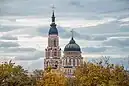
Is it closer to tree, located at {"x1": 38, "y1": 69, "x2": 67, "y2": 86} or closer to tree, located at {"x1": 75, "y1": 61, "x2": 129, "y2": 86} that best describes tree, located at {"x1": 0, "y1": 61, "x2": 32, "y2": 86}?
tree, located at {"x1": 38, "y1": 69, "x2": 67, "y2": 86}

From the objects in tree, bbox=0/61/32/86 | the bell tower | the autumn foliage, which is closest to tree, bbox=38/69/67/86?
the autumn foliage

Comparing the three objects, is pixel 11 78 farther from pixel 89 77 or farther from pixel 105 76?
pixel 105 76

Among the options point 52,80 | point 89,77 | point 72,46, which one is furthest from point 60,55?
point 89,77

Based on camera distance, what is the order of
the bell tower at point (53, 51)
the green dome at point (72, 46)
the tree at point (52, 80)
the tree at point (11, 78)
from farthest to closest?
the green dome at point (72, 46) → the bell tower at point (53, 51) → the tree at point (52, 80) → the tree at point (11, 78)

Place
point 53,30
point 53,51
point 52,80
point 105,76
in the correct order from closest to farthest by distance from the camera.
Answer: point 105,76 → point 52,80 → point 53,51 → point 53,30

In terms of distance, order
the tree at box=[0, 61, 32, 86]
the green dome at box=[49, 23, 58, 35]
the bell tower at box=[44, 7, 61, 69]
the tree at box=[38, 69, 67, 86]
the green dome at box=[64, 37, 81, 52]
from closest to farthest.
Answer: the tree at box=[0, 61, 32, 86]
the tree at box=[38, 69, 67, 86]
the bell tower at box=[44, 7, 61, 69]
the green dome at box=[64, 37, 81, 52]
the green dome at box=[49, 23, 58, 35]

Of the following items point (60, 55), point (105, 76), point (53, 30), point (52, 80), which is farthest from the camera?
point (53, 30)

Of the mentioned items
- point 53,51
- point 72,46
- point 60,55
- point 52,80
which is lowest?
point 52,80

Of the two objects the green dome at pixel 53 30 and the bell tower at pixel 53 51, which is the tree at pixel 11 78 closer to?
the bell tower at pixel 53 51

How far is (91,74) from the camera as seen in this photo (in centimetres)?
7306

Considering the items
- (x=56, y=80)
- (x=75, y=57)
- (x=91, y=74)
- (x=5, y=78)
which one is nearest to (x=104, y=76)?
(x=91, y=74)

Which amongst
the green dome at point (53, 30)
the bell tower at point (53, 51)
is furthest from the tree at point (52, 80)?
the green dome at point (53, 30)

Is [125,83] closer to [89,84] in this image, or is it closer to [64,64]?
[89,84]

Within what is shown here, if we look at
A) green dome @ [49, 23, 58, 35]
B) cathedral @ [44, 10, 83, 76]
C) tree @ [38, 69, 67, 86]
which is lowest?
tree @ [38, 69, 67, 86]
